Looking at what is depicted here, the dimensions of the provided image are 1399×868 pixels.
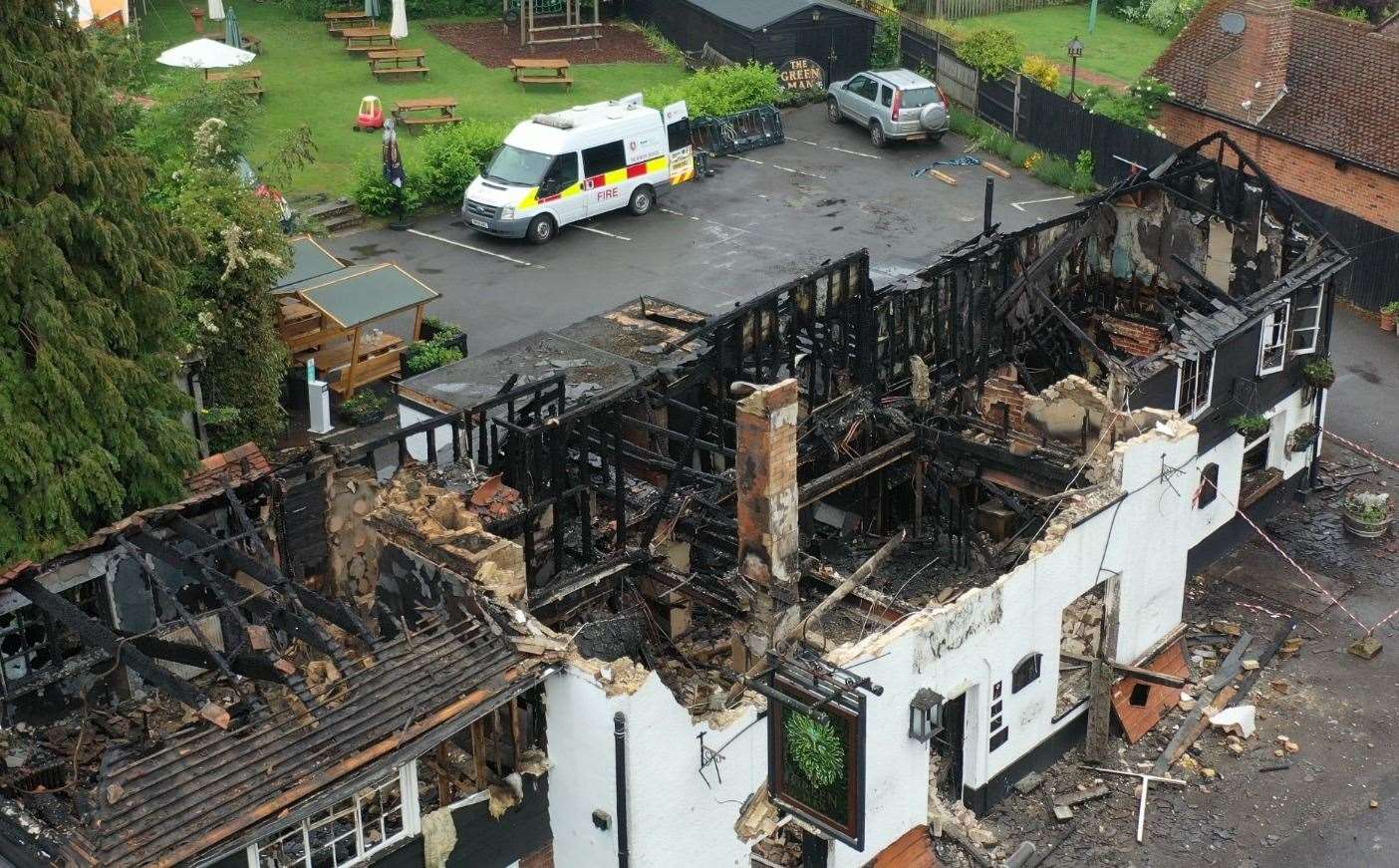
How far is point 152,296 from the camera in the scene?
20531 millimetres

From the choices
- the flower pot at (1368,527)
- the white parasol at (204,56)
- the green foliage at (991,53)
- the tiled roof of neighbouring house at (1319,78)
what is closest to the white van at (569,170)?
Answer: the white parasol at (204,56)

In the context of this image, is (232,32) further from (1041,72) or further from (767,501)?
(767,501)

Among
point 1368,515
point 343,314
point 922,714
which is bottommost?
point 1368,515

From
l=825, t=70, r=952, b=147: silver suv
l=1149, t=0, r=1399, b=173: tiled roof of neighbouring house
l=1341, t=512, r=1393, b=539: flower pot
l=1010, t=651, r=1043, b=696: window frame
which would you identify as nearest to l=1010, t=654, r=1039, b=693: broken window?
l=1010, t=651, r=1043, b=696: window frame

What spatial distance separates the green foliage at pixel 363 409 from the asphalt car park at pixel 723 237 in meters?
3.17

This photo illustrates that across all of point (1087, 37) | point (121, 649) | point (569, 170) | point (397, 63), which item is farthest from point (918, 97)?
point (121, 649)

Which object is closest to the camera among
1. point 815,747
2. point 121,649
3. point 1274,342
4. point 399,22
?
point 121,649

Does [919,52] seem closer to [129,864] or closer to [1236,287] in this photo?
[1236,287]

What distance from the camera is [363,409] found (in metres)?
30.0

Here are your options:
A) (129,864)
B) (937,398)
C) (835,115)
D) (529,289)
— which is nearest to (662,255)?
(529,289)

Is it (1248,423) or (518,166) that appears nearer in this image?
(1248,423)

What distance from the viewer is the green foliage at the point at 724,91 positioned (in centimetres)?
4256

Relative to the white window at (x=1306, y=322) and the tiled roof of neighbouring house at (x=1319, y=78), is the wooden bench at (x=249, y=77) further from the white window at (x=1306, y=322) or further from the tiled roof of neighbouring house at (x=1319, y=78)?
the white window at (x=1306, y=322)

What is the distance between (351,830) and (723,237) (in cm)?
2388
